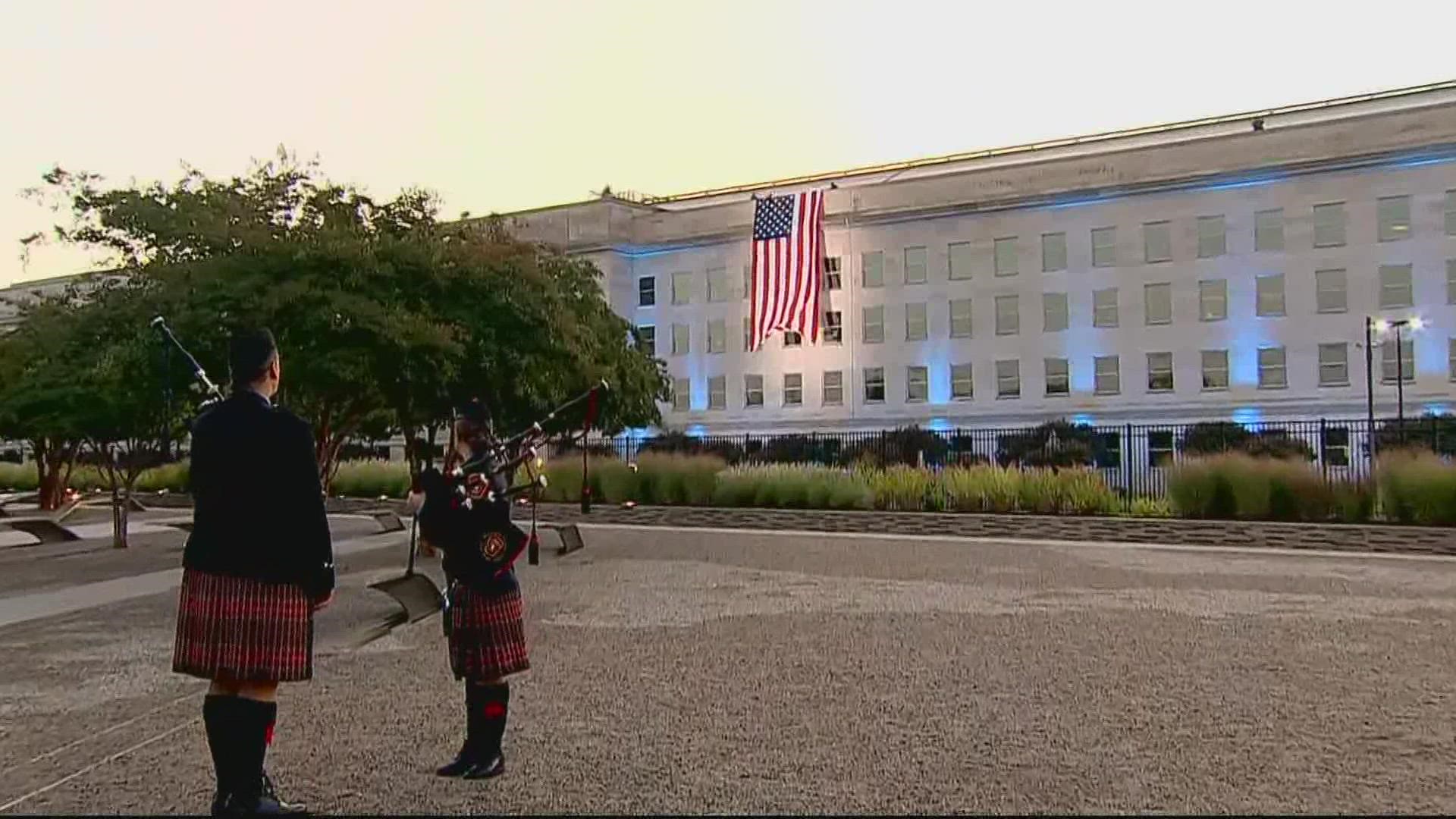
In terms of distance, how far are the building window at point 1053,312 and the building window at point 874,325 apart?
317 inches

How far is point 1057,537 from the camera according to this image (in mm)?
19141

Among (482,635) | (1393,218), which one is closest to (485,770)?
(482,635)

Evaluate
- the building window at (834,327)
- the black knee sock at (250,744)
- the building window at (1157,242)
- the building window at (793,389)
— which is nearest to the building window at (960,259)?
the building window at (834,327)

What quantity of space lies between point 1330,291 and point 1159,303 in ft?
23.3

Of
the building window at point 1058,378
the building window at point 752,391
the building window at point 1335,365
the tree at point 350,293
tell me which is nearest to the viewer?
the tree at point 350,293

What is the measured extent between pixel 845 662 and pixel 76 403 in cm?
1422

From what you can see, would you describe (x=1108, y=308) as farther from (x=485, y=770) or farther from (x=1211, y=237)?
(x=485, y=770)

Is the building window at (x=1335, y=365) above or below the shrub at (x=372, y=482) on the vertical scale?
above

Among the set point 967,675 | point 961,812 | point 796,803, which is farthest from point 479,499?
point 967,675

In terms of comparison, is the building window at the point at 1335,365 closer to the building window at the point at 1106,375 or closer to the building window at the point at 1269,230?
the building window at the point at 1269,230

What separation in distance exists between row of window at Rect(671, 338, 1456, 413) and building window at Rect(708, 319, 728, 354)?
1551mm

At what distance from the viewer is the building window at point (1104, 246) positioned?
5897cm

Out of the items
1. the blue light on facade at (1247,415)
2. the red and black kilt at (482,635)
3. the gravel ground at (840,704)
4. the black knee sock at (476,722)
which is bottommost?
the gravel ground at (840,704)

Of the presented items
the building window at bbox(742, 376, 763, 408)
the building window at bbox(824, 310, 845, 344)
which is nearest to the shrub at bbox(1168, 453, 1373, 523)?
the building window at bbox(824, 310, 845, 344)
